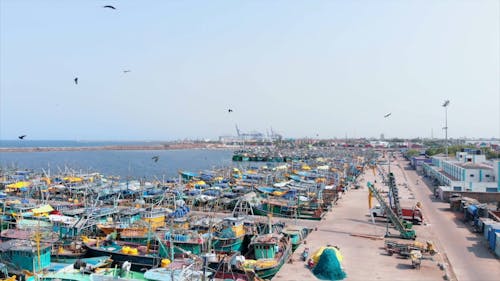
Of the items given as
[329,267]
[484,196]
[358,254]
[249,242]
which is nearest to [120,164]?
[484,196]

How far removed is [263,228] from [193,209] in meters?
11.8

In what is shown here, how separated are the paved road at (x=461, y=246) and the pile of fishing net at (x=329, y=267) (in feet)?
15.9

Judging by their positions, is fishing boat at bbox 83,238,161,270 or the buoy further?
fishing boat at bbox 83,238,161,270

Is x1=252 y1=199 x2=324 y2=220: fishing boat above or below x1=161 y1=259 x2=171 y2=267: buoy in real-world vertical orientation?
below

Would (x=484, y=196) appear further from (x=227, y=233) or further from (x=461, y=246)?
(x=227, y=233)

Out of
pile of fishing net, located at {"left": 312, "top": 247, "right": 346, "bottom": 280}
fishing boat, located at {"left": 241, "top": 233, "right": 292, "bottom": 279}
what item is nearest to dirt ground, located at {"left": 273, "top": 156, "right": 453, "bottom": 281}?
pile of fishing net, located at {"left": 312, "top": 247, "right": 346, "bottom": 280}

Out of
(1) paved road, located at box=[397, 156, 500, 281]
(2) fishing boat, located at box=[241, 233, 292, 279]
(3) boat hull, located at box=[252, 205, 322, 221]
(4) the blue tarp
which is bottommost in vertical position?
(3) boat hull, located at box=[252, 205, 322, 221]

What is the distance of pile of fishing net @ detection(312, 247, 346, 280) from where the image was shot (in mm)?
15742

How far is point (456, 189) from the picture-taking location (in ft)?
124

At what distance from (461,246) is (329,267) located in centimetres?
967

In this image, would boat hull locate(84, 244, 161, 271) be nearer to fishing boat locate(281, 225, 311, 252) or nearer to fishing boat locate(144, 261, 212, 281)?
fishing boat locate(144, 261, 212, 281)

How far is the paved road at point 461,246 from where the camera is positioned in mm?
17170

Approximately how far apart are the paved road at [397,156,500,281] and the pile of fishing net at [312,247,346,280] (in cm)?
486

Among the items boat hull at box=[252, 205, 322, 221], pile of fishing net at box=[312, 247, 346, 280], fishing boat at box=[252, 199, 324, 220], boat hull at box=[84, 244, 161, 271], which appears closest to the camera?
pile of fishing net at box=[312, 247, 346, 280]
